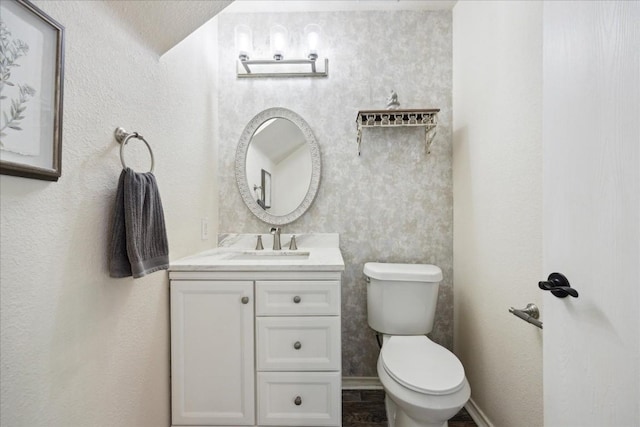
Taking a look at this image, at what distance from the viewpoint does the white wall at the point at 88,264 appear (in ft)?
2.39

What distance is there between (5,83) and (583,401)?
5.04 feet

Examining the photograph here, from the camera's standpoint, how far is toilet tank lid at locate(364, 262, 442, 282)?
1676 millimetres

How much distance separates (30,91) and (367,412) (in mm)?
2034

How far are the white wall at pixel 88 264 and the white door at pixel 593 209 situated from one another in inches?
53.5

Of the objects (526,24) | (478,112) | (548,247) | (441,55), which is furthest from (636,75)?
(441,55)

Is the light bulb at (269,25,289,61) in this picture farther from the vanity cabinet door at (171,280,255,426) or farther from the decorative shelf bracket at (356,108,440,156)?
the vanity cabinet door at (171,280,255,426)

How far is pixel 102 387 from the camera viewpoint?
3.25ft

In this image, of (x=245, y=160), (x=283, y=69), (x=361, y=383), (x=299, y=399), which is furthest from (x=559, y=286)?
(x=283, y=69)

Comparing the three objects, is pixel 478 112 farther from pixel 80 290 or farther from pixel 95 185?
pixel 80 290

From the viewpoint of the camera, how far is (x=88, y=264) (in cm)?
94

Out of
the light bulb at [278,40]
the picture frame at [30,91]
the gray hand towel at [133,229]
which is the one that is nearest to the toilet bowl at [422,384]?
the gray hand towel at [133,229]

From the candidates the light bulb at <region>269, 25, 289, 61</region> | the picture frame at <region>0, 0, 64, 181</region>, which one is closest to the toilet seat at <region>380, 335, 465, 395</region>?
the picture frame at <region>0, 0, 64, 181</region>

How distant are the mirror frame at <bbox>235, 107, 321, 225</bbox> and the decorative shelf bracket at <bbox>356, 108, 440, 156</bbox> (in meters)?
0.34

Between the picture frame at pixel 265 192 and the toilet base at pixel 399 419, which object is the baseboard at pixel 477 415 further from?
the picture frame at pixel 265 192
